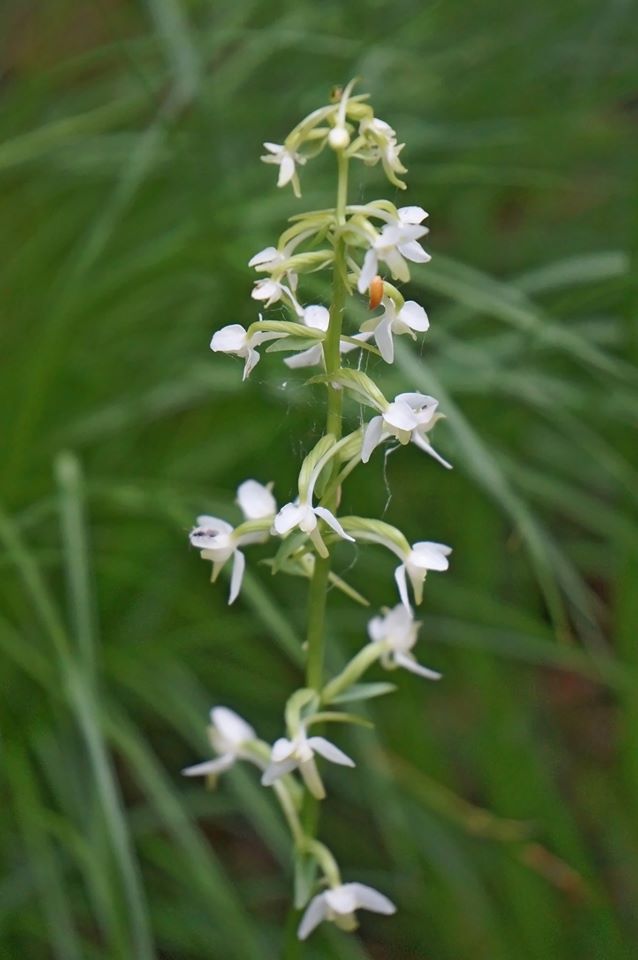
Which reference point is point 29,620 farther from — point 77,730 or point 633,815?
point 633,815

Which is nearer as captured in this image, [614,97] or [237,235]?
[237,235]

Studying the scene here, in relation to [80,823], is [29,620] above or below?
above

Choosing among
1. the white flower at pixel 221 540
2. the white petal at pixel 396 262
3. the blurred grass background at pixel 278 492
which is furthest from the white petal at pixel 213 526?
the blurred grass background at pixel 278 492

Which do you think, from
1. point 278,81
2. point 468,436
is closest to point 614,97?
point 278,81

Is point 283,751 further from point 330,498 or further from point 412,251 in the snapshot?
point 412,251

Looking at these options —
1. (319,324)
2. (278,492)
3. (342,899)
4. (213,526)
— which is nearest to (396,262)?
(319,324)

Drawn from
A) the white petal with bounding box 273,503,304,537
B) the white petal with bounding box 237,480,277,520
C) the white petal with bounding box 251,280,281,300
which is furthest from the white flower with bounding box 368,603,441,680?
the white petal with bounding box 251,280,281,300
